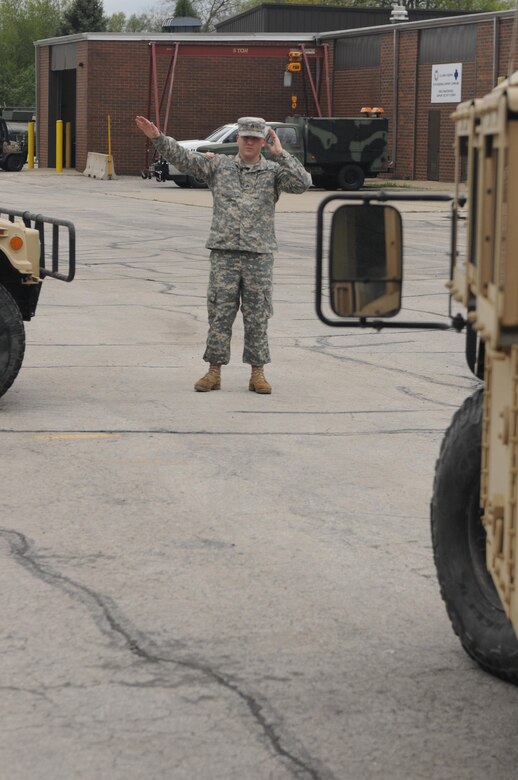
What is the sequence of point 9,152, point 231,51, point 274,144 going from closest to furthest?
point 274,144 → point 231,51 → point 9,152

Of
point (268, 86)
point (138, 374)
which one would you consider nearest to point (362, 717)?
point (138, 374)

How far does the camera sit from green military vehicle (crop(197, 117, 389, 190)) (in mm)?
37406

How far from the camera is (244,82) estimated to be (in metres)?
47.6

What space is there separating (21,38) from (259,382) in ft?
342

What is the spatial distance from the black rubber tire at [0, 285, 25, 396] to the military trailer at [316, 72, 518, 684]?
4.25 m

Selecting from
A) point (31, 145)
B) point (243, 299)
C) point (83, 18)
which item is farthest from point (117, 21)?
point (243, 299)

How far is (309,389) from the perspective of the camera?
991 centimetres

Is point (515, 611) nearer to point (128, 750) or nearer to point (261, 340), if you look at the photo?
point (128, 750)

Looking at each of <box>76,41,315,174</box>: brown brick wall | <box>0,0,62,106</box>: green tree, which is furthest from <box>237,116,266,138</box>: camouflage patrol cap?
<box>0,0,62,106</box>: green tree

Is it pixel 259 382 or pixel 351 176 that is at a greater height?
pixel 351 176

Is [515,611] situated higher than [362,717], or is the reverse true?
[515,611]

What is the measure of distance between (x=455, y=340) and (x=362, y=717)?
8311 mm

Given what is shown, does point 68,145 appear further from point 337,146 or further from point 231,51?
point 337,146

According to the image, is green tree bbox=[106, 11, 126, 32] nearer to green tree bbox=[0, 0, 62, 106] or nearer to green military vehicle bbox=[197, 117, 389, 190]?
green tree bbox=[0, 0, 62, 106]
